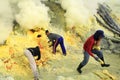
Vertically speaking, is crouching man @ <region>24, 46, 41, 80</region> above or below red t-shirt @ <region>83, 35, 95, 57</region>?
below

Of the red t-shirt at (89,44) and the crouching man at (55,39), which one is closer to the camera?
the red t-shirt at (89,44)

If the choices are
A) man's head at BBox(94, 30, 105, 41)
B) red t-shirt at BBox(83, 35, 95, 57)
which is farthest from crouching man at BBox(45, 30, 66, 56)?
man's head at BBox(94, 30, 105, 41)

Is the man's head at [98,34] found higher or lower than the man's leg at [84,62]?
higher

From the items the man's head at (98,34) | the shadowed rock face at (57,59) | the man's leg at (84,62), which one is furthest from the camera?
the shadowed rock face at (57,59)

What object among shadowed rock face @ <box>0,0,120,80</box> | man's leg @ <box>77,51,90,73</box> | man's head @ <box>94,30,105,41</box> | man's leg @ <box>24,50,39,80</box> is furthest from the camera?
shadowed rock face @ <box>0,0,120,80</box>

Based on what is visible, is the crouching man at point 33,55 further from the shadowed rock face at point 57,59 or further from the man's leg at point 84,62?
the man's leg at point 84,62

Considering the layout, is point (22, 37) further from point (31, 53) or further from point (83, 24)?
point (83, 24)

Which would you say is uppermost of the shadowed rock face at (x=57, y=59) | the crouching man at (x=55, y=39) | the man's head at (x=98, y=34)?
the man's head at (x=98, y=34)

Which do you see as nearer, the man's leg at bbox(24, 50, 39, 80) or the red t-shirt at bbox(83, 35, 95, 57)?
the red t-shirt at bbox(83, 35, 95, 57)

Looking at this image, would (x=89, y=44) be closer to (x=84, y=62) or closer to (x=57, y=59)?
(x=84, y=62)

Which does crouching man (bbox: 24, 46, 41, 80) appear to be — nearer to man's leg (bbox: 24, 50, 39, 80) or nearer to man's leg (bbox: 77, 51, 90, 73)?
man's leg (bbox: 24, 50, 39, 80)

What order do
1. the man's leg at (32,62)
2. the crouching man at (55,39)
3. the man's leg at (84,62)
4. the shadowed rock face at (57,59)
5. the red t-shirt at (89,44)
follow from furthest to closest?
the crouching man at (55,39)
the shadowed rock face at (57,59)
the man's leg at (84,62)
the man's leg at (32,62)
the red t-shirt at (89,44)

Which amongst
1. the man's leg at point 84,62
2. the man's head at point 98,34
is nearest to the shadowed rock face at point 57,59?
the man's leg at point 84,62

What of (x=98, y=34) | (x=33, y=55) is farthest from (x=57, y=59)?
(x=98, y=34)
